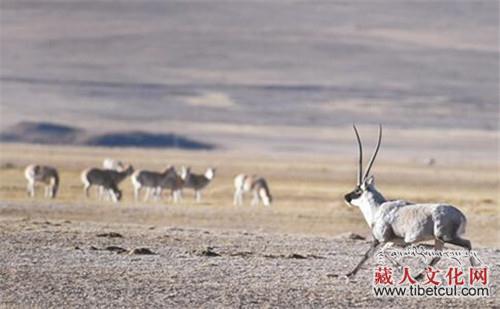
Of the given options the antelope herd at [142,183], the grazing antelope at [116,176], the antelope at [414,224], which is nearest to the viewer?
the antelope at [414,224]

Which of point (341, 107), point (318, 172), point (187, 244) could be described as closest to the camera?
point (187, 244)

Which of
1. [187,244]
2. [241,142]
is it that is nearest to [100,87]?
[241,142]

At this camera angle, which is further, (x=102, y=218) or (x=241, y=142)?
(x=241, y=142)

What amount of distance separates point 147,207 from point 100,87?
235 feet

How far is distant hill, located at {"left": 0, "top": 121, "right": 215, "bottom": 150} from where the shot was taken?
79.8 meters

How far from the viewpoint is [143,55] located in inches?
4195

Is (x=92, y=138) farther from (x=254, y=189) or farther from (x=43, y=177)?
(x=43, y=177)

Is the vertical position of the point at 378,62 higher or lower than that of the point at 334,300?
higher

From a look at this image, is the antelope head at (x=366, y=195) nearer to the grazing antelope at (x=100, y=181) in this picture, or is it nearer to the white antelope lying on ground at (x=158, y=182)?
the grazing antelope at (x=100, y=181)

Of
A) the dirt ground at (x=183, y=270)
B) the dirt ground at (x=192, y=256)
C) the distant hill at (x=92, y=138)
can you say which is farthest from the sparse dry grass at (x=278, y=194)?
the distant hill at (x=92, y=138)

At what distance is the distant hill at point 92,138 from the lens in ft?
262

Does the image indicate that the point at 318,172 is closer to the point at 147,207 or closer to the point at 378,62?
the point at 147,207

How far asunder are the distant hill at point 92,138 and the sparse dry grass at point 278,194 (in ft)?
31.6

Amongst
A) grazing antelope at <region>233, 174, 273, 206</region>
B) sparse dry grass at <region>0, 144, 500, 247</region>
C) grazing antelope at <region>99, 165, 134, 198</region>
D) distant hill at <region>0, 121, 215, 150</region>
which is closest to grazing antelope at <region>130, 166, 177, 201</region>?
grazing antelope at <region>99, 165, 134, 198</region>
